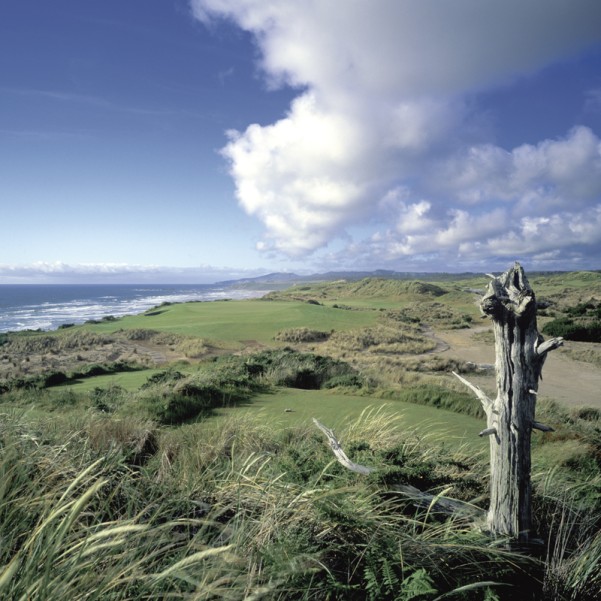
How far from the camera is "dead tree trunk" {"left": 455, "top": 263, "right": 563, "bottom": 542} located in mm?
2713

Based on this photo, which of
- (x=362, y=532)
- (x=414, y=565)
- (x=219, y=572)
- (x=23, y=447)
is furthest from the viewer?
(x=23, y=447)

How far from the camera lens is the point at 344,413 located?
23.4 ft

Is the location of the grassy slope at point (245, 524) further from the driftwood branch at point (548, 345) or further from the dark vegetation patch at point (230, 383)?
the dark vegetation patch at point (230, 383)

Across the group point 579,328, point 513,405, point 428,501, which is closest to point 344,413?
point 428,501

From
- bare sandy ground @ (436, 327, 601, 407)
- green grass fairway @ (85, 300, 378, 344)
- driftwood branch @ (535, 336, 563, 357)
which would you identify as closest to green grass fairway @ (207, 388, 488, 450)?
driftwood branch @ (535, 336, 563, 357)

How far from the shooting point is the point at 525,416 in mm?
2732

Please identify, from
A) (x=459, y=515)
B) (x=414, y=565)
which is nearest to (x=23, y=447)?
(x=414, y=565)

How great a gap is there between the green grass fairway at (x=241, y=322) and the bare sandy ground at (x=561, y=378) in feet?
33.8

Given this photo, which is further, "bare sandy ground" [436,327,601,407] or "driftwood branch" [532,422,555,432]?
"bare sandy ground" [436,327,601,407]

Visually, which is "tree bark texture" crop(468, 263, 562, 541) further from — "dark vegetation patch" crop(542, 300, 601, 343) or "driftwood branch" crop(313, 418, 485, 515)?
"dark vegetation patch" crop(542, 300, 601, 343)

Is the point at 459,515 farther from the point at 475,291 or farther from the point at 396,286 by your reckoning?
the point at 396,286

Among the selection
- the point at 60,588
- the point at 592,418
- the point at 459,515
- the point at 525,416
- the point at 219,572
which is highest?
the point at 525,416

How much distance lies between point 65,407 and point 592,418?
39.7 feet

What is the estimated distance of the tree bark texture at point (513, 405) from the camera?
271cm
